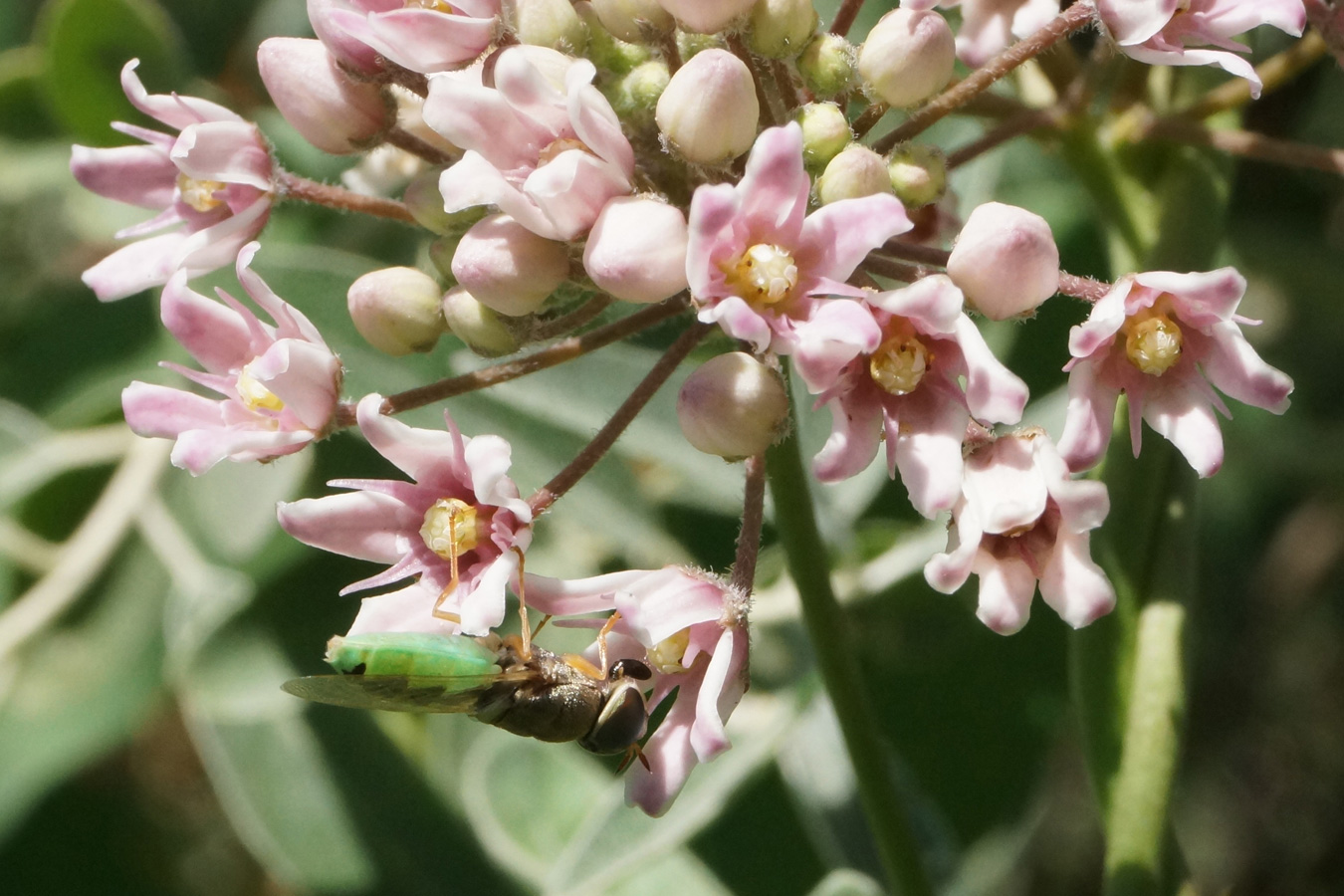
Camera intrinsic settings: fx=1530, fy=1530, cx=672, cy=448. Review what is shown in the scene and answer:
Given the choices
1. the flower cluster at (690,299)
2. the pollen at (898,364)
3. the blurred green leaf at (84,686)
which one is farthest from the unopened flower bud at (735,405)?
the blurred green leaf at (84,686)

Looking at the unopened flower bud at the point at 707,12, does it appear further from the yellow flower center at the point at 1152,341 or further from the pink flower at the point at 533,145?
the yellow flower center at the point at 1152,341

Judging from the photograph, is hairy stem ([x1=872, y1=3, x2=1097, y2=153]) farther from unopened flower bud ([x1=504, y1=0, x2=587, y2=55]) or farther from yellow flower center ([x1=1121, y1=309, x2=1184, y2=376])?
unopened flower bud ([x1=504, y1=0, x2=587, y2=55])

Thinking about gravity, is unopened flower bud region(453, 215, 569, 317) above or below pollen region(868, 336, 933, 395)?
above

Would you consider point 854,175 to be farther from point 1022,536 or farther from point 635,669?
point 635,669

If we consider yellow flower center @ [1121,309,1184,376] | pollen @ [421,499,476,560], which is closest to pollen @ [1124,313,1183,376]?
yellow flower center @ [1121,309,1184,376]

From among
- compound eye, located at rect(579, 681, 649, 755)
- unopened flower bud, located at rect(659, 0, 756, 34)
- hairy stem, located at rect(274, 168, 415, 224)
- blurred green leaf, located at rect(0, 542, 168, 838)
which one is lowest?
blurred green leaf, located at rect(0, 542, 168, 838)

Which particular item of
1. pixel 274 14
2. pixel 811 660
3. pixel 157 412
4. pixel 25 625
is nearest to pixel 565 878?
pixel 811 660
